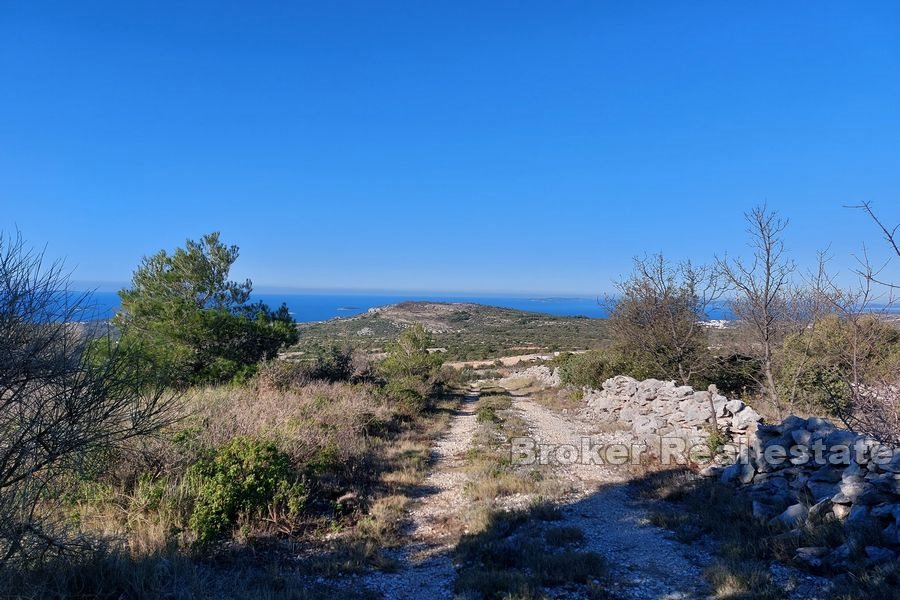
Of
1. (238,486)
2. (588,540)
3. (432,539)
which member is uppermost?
(238,486)

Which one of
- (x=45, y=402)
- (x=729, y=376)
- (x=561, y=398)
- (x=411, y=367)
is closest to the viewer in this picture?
(x=45, y=402)

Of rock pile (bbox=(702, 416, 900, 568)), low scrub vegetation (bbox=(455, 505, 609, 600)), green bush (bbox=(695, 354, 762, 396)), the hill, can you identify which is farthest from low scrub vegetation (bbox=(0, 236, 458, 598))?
the hill

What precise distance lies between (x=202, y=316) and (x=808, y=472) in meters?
14.6

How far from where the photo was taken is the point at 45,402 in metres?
3.33

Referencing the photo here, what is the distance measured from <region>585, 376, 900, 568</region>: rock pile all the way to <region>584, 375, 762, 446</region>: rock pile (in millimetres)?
25

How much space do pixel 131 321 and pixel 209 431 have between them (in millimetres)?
9230

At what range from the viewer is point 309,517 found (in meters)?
6.28

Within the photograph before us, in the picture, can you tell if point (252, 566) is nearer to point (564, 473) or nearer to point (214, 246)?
point (564, 473)

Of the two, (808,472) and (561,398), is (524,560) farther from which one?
(561,398)

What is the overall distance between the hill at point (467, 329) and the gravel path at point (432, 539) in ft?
81.0

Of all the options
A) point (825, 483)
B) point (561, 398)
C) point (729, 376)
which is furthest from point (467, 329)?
point (825, 483)

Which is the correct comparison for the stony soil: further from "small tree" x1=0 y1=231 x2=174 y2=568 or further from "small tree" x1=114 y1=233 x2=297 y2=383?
"small tree" x1=114 y1=233 x2=297 y2=383

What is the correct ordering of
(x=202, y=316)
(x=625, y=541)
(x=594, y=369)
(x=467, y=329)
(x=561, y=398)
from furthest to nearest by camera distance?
(x=467, y=329)
(x=561, y=398)
(x=594, y=369)
(x=202, y=316)
(x=625, y=541)

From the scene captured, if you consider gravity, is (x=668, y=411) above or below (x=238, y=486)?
below
